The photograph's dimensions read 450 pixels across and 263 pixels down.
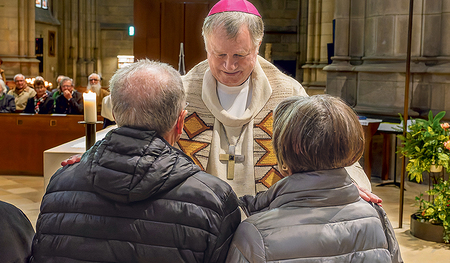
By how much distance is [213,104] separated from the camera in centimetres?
239

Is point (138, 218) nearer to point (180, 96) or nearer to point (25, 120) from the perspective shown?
point (180, 96)

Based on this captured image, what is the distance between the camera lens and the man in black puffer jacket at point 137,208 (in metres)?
1.42

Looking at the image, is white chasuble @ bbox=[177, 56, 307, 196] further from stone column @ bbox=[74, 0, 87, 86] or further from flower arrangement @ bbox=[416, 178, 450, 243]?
stone column @ bbox=[74, 0, 87, 86]

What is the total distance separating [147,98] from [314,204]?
1.82 feet

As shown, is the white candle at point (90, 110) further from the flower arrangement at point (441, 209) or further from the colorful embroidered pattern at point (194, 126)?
the flower arrangement at point (441, 209)

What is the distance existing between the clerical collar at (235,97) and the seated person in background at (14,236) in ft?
3.61

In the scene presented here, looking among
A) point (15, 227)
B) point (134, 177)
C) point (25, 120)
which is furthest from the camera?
point (25, 120)

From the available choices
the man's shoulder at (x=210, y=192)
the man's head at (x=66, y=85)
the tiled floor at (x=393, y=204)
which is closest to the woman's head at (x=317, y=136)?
the man's shoulder at (x=210, y=192)

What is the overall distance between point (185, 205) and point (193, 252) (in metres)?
0.13

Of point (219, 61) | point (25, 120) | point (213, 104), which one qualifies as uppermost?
point (219, 61)

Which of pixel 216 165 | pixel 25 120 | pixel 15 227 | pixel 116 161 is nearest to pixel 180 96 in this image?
pixel 116 161

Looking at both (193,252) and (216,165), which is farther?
(216,165)

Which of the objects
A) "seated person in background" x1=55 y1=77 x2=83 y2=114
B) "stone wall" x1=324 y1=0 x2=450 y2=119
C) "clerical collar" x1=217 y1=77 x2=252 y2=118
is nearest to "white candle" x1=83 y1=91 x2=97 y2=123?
"clerical collar" x1=217 y1=77 x2=252 y2=118

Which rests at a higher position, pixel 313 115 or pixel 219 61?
pixel 219 61
